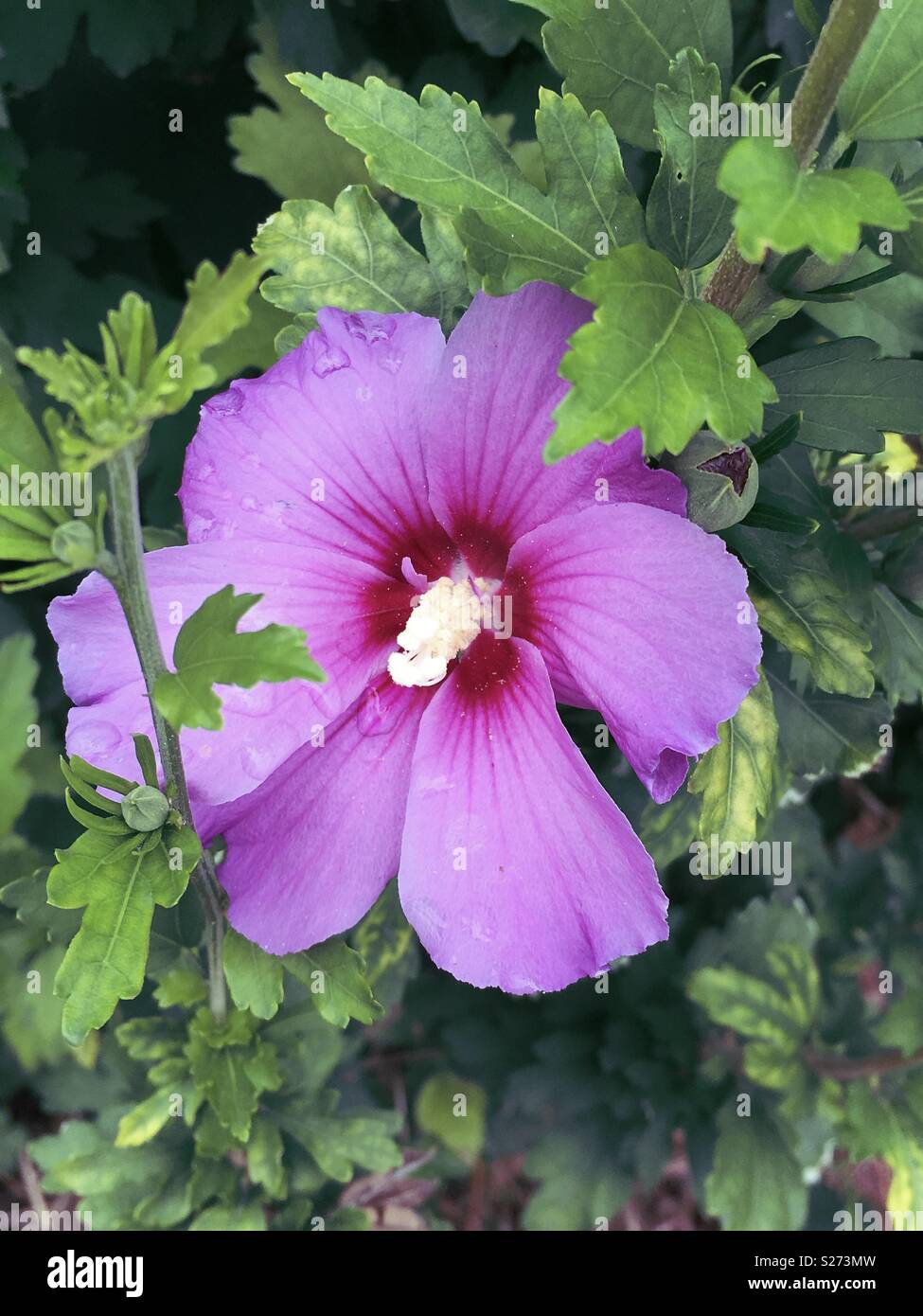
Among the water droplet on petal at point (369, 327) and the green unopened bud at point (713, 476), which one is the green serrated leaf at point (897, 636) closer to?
the green unopened bud at point (713, 476)

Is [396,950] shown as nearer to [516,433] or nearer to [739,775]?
[739,775]

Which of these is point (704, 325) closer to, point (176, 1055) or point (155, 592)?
point (155, 592)

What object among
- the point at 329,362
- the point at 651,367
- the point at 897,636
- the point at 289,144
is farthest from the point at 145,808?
the point at 289,144

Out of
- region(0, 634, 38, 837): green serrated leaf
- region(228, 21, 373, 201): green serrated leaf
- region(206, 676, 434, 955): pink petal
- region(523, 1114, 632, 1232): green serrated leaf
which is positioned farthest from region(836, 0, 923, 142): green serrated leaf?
region(523, 1114, 632, 1232): green serrated leaf

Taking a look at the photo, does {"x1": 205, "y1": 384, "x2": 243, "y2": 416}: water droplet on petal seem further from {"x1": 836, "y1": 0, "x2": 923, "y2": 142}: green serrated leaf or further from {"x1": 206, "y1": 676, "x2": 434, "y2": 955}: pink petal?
{"x1": 836, "y1": 0, "x2": 923, "y2": 142}: green serrated leaf

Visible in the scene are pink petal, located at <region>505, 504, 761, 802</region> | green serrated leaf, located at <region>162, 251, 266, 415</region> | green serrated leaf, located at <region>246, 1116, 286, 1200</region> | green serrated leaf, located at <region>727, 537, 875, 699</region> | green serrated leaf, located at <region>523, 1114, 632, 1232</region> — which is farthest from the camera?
green serrated leaf, located at <region>523, 1114, 632, 1232</region>

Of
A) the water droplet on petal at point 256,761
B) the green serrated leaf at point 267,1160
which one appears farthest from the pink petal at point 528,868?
the green serrated leaf at point 267,1160
